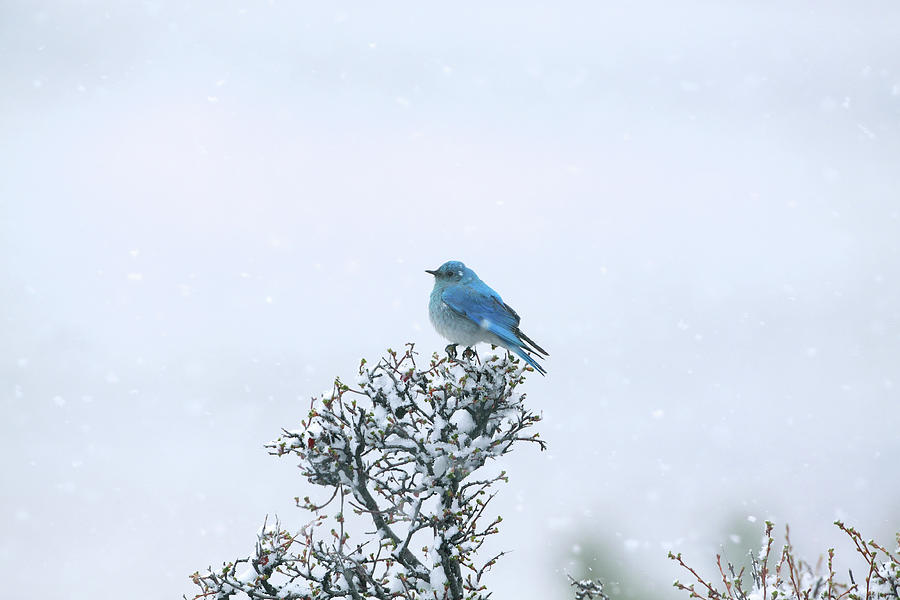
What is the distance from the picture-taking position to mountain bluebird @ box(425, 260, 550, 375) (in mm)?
9102

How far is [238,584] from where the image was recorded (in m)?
6.82

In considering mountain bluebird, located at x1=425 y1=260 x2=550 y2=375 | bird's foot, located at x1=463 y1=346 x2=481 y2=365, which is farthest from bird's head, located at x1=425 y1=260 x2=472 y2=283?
bird's foot, located at x1=463 y1=346 x2=481 y2=365

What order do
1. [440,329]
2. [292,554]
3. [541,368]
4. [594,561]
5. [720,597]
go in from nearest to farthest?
[720,597] → [292,554] → [541,368] → [440,329] → [594,561]

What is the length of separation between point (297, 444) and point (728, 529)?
28.0m

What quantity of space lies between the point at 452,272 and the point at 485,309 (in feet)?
3.33

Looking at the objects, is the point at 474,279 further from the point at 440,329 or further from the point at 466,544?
the point at 466,544

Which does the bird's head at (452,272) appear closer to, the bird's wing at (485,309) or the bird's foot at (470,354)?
the bird's wing at (485,309)

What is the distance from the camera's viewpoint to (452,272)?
10156 mm

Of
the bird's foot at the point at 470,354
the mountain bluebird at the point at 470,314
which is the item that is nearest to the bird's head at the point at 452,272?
the mountain bluebird at the point at 470,314

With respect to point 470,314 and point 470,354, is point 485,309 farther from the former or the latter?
point 470,354

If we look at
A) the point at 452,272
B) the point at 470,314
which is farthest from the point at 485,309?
the point at 452,272

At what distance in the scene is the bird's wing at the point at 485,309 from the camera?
9117 mm

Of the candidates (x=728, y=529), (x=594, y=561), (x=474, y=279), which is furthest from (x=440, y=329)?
(x=728, y=529)

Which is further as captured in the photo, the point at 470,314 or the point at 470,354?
the point at 470,314
